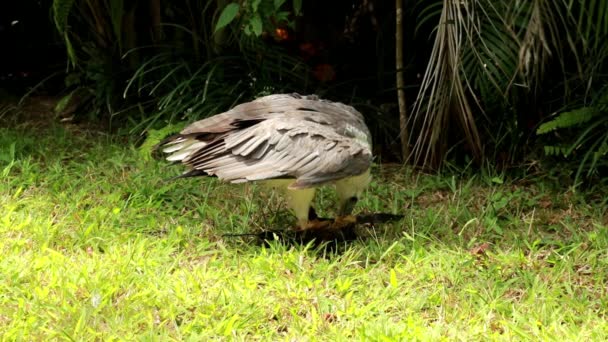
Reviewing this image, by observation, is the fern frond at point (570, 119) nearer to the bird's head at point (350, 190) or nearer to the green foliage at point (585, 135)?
the green foliage at point (585, 135)

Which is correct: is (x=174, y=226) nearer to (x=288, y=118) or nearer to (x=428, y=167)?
(x=288, y=118)

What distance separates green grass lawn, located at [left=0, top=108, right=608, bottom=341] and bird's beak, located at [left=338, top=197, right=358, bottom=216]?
0.55 feet

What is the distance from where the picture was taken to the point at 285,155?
13.0 feet

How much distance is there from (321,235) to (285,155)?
0.45m

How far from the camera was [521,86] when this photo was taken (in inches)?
197

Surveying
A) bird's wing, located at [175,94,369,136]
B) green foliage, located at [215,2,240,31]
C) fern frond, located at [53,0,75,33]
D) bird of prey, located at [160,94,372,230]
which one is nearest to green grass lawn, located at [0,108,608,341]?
bird of prey, located at [160,94,372,230]

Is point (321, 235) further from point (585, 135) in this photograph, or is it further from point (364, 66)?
point (364, 66)

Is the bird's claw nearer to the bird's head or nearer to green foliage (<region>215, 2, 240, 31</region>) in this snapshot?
the bird's head

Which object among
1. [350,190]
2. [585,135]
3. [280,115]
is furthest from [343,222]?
[585,135]

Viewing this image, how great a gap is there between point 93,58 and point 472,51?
266 centimetres

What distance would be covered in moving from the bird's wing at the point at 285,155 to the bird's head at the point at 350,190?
7.2 inches

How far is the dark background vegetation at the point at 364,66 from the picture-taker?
4828 millimetres

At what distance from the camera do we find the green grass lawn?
3303mm

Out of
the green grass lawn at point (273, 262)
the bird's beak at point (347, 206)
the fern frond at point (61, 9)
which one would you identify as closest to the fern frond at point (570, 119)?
the green grass lawn at point (273, 262)
